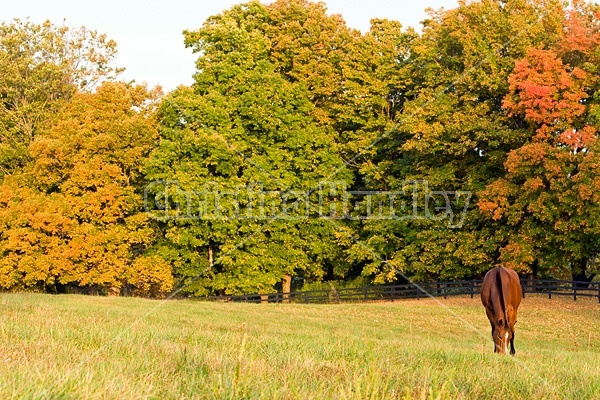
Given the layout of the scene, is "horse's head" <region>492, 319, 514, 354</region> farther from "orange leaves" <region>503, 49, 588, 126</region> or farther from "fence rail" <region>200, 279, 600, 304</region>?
"fence rail" <region>200, 279, 600, 304</region>

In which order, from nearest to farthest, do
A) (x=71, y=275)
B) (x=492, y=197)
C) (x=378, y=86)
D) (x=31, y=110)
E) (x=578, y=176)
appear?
(x=578, y=176), (x=492, y=197), (x=71, y=275), (x=378, y=86), (x=31, y=110)

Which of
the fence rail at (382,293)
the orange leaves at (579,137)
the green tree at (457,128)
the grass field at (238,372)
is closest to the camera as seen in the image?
the grass field at (238,372)

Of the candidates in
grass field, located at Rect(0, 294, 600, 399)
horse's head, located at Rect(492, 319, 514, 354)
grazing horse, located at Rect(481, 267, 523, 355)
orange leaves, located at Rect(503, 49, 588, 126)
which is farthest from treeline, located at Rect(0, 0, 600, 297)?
grass field, located at Rect(0, 294, 600, 399)

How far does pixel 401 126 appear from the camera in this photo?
32.8 metres

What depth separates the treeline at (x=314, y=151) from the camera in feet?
93.8

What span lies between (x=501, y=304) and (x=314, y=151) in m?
24.4

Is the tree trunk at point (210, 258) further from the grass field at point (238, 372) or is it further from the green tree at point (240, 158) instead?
the grass field at point (238, 372)

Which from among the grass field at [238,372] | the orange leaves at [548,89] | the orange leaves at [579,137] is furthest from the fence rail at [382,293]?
the grass field at [238,372]

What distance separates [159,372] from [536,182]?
2608 cm

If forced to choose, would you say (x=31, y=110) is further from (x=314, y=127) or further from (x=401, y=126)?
(x=401, y=126)

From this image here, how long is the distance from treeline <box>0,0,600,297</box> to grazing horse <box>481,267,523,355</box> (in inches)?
629

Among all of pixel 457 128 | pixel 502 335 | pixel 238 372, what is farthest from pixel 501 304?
pixel 457 128

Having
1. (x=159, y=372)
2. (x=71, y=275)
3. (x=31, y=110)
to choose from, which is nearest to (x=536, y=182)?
(x=71, y=275)

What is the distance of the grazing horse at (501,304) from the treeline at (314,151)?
629 inches
